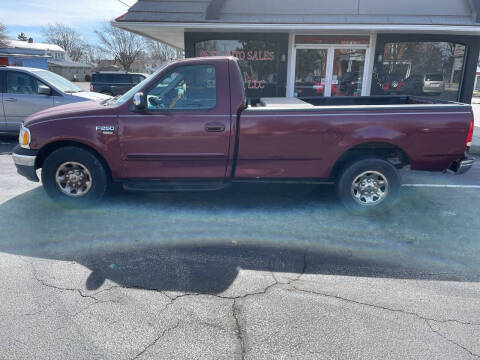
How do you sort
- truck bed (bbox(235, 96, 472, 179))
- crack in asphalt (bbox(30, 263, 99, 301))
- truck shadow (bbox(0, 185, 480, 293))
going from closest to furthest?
crack in asphalt (bbox(30, 263, 99, 301))
truck shadow (bbox(0, 185, 480, 293))
truck bed (bbox(235, 96, 472, 179))

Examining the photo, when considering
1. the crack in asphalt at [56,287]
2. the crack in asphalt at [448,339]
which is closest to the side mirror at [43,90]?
the crack in asphalt at [56,287]

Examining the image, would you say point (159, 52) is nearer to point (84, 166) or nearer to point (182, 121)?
point (84, 166)

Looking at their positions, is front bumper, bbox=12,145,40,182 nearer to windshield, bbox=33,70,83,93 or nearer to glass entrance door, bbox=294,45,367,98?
windshield, bbox=33,70,83,93

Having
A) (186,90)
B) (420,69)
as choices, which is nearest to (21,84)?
(186,90)

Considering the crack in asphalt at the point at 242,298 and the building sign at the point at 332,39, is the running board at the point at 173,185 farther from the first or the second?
the building sign at the point at 332,39

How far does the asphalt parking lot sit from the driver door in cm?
78

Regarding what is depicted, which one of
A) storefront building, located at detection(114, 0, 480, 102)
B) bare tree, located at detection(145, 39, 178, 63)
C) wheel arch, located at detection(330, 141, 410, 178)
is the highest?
bare tree, located at detection(145, 39, 178, 63)

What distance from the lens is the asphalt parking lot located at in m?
2.51

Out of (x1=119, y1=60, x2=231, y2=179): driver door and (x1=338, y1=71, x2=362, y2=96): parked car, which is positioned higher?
(x1=338, y1=71, x2=362, y2=96): parked car

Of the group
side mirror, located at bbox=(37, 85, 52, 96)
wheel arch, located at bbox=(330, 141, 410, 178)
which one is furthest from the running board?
side mirror, located at bbox=(37, 85, 52, 96)

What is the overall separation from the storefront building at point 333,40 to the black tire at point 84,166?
6.28m

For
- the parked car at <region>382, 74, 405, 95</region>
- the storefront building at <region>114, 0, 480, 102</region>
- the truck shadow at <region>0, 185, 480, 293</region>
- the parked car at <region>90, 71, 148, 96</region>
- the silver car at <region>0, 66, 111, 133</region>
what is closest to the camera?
the truck shadow at <region>0, 185, 480, 293</region>

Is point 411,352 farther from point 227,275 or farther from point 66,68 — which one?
point 66,68

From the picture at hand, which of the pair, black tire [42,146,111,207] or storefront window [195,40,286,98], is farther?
storefront window [195,40,286,98]
